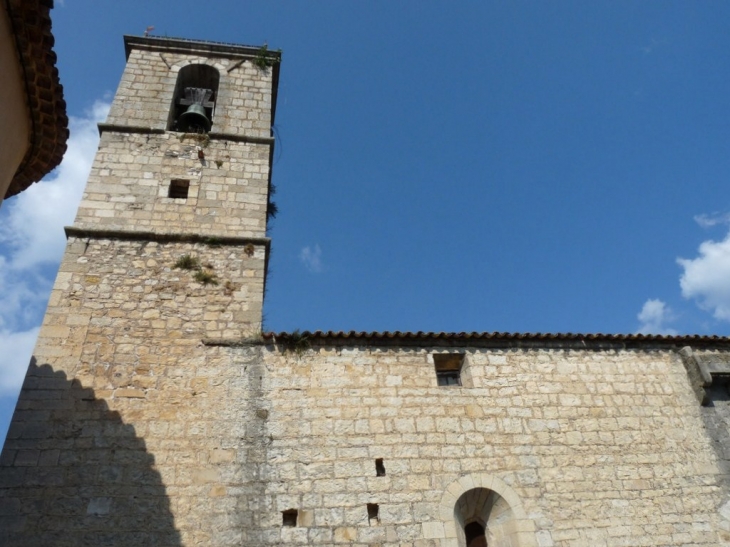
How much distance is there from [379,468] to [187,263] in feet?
13.5

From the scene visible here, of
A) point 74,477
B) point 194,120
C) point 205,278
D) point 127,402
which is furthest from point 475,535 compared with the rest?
point 194,120

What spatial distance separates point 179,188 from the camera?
9461 millimetres

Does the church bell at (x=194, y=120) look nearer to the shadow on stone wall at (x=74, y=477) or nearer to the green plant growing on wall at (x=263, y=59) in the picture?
the green plant growing on wall at (x=263, y=59)

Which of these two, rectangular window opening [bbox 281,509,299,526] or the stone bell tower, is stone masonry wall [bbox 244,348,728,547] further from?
the stone bell tower

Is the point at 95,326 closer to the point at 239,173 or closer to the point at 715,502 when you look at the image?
the point at 239,173

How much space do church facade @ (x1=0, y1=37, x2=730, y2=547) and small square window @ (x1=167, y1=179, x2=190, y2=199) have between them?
499 mm

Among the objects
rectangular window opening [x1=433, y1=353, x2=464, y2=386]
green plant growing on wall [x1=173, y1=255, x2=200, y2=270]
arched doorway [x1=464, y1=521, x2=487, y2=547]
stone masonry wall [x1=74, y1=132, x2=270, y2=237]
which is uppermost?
stone masonry wall [x1=74, y1=132, x2=270, y2=237]

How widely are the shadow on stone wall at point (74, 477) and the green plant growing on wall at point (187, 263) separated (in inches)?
87.4

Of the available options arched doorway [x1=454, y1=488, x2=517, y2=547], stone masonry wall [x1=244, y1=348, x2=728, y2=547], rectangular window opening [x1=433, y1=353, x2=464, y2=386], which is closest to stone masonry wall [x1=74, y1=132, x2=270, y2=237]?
stone masonry wall [x1=244, y1=348, x2=728, y2=547]

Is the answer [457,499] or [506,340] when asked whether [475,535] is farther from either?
[506,340]

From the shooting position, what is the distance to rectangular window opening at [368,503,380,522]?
20.4 feet

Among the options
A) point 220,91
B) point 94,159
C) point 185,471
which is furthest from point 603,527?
point 220,91

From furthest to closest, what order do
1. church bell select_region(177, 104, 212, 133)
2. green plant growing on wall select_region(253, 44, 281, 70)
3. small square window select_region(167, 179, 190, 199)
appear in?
green plant growing on wall select_region(253, 44, 281, 70) < church bell select_region(177, 104, 212, 133) < small square window select_region(167, 179, 190, 199)

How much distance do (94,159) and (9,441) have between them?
505 cm
